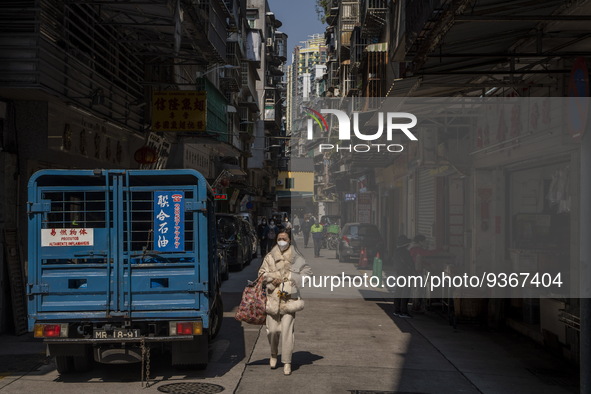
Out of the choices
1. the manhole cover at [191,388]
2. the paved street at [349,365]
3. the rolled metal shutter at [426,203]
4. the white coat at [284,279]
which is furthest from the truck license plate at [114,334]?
the rolled metal shutter at [426,203]

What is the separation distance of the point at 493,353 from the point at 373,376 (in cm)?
291

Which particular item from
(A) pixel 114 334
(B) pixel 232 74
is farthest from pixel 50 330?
(B) pixel 232 74

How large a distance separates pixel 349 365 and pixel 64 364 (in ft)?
12.0

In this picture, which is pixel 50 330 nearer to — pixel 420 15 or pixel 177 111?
pixel 420 15

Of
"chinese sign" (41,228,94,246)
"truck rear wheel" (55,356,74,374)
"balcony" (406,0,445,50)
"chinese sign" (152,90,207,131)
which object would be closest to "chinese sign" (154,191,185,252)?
"chinese sign" (41,228,94,246)

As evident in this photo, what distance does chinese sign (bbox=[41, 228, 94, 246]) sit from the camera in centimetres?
902

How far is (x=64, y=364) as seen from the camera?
936 cm

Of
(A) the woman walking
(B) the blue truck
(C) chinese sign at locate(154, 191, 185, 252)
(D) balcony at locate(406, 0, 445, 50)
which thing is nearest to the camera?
(B) the blue truck

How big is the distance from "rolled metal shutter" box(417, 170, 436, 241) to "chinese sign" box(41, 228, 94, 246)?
17495mm

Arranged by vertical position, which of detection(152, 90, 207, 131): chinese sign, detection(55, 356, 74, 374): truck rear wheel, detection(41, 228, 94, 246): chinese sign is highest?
detection(152, 90, 207, 131): chinese sign

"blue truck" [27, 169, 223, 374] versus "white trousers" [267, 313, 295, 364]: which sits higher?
"blue truck" [27, 169, 223, 374]

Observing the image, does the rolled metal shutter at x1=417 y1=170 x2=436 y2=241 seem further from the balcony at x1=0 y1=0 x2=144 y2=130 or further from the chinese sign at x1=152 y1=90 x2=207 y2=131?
the balcony at x1=0 y1=0 x2=144 y2=130

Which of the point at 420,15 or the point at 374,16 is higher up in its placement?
the point at 374,16

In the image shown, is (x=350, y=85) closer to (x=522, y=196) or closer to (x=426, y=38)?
(x=522, y=196)
